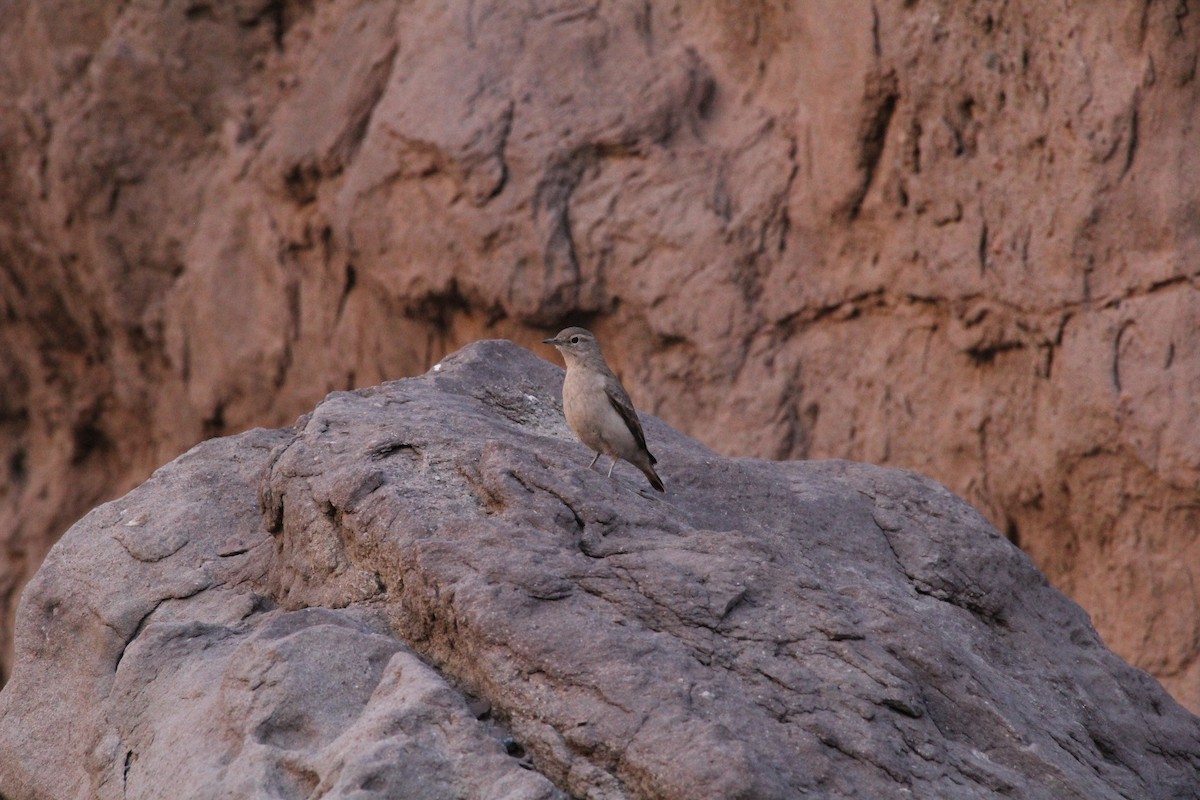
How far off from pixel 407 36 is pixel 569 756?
979cm

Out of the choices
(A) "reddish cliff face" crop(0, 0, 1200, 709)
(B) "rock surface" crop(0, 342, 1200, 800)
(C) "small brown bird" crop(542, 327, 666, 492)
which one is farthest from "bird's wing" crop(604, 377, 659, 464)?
(A) "reddish cliff face" crop(0, 0, 1200, 709)

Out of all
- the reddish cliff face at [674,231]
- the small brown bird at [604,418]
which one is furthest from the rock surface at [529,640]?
the reddish cliff face at [674,231]

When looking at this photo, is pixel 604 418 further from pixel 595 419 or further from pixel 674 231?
pixel 674 231

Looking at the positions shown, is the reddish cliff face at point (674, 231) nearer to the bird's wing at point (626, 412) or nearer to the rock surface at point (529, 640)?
the rock surface at point (529, 640)

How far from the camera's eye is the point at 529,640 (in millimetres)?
5219

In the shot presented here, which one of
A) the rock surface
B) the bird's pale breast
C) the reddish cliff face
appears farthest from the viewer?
the reddish cliff face

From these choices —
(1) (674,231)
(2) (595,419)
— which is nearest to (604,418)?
(2) (595,419)

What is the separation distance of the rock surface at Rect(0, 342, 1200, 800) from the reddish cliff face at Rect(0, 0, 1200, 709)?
3.70 metres

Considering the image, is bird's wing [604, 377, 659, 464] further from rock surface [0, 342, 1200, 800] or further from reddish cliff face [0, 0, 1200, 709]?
reddish cliff face [0, 0, 1200, 709]

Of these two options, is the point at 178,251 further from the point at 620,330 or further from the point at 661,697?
the point at 661,697

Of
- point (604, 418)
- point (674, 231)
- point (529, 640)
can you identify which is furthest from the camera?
point (674, 231)

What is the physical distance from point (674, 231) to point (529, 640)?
755cm

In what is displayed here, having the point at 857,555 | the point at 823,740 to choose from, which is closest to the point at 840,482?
the point at 857,555

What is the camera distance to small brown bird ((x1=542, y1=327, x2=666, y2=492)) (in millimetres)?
6965
